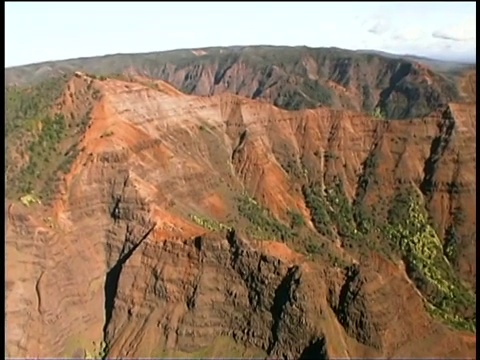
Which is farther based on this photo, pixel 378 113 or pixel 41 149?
pixel 378 113

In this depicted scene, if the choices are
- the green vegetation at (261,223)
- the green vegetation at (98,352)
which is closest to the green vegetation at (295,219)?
the green vegetation at (261,223)

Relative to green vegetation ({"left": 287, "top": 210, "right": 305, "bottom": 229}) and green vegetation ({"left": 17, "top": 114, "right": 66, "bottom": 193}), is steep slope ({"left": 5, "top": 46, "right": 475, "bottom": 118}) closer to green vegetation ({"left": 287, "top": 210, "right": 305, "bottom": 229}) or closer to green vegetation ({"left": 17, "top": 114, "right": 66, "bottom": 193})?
green vegetation ({"left": 17, "top": 114, "right": 66, "bottom": 193})

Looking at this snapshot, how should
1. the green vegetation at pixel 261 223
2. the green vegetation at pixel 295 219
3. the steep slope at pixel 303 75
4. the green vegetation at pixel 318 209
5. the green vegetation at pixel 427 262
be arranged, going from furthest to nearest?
the steep slope at pixel 303 75
the green vegetation at pixel 318 209
the green vegetation at pixel 295 219
the green vegetation at pixel 261 223
the green vegetation at pixel 427 262

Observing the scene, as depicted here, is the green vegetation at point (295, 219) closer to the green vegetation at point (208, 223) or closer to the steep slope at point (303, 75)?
the green vegetation at point (208, 223)

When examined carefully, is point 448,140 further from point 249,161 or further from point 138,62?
point 138,62

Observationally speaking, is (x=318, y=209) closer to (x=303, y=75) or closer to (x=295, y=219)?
(x=295, y=219)

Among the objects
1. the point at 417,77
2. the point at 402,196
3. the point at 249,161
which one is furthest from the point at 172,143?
the point at 417,77

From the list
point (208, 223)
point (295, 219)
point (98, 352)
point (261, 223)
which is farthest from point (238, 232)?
point (295, 219)
